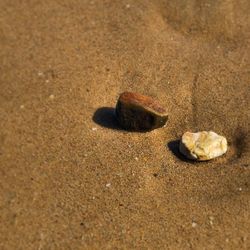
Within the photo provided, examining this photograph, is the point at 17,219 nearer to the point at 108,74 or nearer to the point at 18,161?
the point at 18,161

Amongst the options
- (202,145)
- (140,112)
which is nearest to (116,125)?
(140,112)

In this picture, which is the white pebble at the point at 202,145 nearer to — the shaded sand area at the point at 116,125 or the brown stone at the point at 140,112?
the shaded sand area at the point at 116,125

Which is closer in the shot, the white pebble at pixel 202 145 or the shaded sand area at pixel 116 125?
the shaded sand area at pixel 116 125

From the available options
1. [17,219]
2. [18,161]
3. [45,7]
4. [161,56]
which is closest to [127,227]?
[17,219]

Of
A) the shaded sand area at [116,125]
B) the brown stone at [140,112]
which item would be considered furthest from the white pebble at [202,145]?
the brown stone at [140,112]
